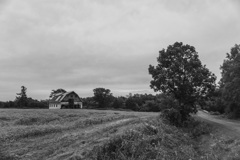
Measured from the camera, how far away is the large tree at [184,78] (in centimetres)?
2141

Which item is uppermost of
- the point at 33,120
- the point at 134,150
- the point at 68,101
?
the point at 68,101

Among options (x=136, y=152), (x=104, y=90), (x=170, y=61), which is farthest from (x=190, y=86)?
(x=104, y=90)

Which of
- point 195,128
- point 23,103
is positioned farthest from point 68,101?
point 195,128

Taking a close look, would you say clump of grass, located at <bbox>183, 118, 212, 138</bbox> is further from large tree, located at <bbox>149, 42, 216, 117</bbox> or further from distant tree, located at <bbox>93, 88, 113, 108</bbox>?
distant tree, located at <bbox>93, 88, 113, 108</bbox>

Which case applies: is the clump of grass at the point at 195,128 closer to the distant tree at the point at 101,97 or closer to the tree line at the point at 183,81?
the tree line at the point at 183,81

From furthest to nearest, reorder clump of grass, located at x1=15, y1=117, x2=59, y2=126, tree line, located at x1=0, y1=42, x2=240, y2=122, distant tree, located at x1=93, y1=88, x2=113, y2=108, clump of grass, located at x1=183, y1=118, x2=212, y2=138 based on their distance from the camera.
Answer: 1. distant tree, located at x1=93, y1=88, x2=113, y2=108
2. tree line, located at x1=0, y1=42, x2=240, y2=122
3. clump of grass, located at x1=15, y1=117, x2=59, y2=126
4. clump of grass, located at x1=183, y1=118, x2=212, y2=138

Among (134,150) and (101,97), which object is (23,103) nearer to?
(101,97)

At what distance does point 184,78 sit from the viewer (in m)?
21.9

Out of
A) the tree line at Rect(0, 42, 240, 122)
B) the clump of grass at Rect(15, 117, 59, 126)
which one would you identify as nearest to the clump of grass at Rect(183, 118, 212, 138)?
the tree line at Rect(0, 42, 240, 122)

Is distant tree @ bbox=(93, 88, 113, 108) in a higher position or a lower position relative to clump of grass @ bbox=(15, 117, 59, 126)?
higher

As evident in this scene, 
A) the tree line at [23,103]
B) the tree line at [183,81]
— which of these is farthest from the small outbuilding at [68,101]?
the tree line at [183,81]

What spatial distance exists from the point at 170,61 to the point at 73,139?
14.7 meters

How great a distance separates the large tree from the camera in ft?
70.2

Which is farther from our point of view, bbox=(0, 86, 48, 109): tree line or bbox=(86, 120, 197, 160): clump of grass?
bbox=(0, 86, 48, 109): tree line
